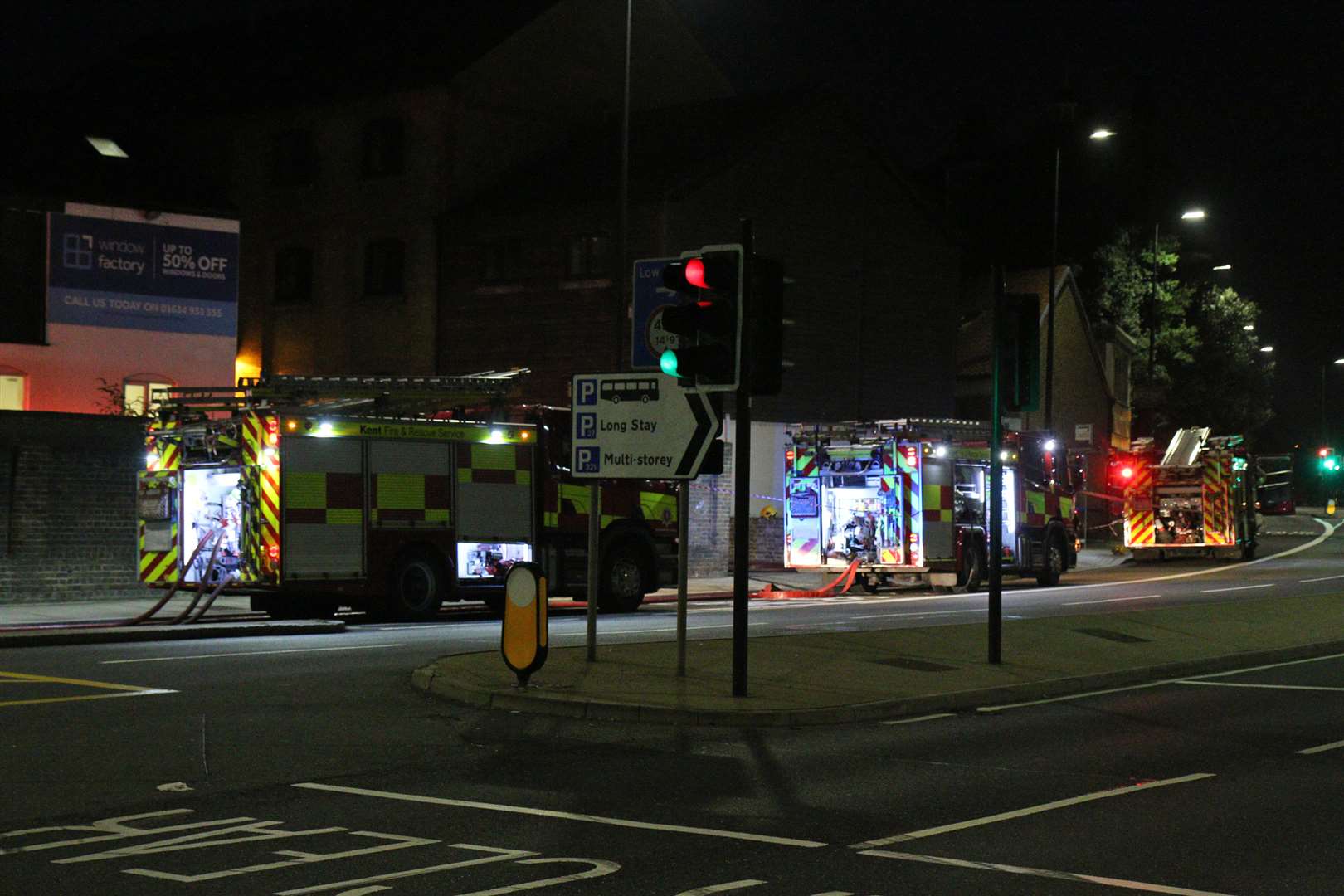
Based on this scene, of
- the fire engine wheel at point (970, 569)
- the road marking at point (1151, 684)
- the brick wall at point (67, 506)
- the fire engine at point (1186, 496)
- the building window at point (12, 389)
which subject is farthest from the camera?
the fire engine at point (1186, 496)

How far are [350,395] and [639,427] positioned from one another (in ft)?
30.2

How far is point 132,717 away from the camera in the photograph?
493 inches

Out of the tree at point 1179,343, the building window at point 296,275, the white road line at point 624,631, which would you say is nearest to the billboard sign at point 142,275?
the building window at point 296,275

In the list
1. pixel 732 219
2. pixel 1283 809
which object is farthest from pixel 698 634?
pixel 732 219

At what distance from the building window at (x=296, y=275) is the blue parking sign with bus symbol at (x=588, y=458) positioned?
105 ft

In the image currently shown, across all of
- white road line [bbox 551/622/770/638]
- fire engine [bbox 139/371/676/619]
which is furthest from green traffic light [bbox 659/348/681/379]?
fire engine [bbox 139/371/676/619]

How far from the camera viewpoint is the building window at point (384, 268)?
44250mm

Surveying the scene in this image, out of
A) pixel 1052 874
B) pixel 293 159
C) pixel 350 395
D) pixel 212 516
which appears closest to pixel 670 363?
pixel 1052 874

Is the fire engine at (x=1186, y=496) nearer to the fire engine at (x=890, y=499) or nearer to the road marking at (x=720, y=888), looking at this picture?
the fire engine at (x=890, y=499)

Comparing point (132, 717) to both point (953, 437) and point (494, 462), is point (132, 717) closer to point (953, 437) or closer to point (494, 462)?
point (494, 462)

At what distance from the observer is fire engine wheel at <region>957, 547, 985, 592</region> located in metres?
31.1

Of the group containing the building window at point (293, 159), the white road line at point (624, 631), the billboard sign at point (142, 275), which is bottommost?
the white road line at point (624, 631)

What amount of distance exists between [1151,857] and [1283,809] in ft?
5.54

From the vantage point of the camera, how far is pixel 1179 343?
233 ft
